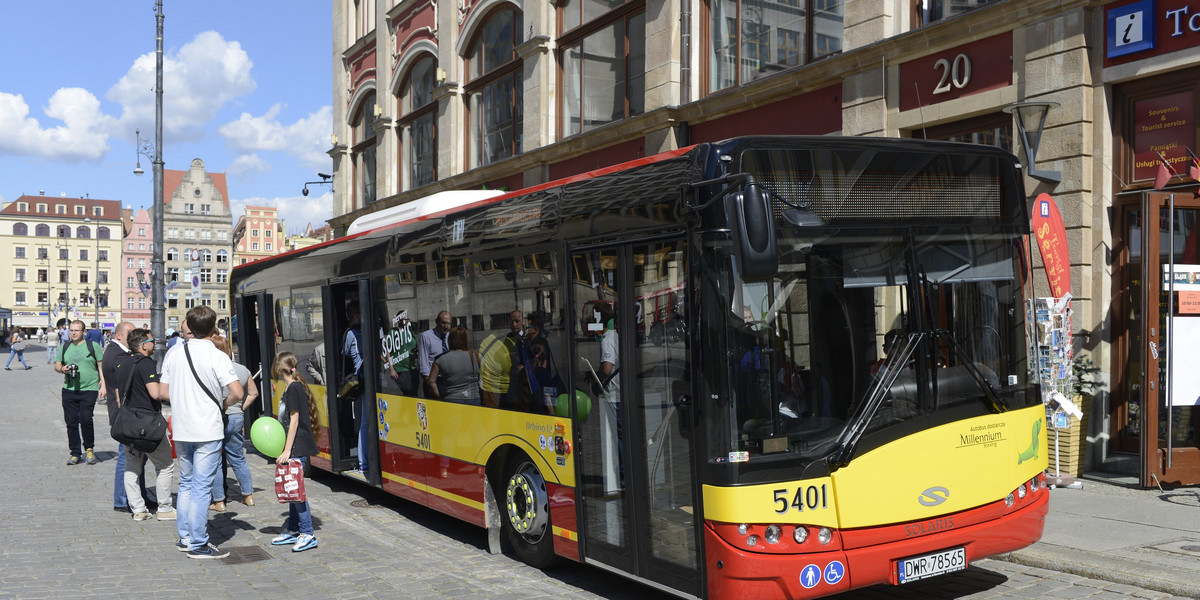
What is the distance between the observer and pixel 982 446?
6.12 metres

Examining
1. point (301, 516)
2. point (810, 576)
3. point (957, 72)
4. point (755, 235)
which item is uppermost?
point (957, 72)

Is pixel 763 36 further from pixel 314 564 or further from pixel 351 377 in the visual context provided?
pixel 314 564

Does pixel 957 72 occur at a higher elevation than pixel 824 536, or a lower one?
higher

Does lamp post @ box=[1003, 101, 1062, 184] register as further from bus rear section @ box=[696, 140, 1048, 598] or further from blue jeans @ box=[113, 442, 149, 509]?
blue jeans @ box=[113, 442, 149, 509]

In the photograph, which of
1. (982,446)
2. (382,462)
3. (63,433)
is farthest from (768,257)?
(63,433)

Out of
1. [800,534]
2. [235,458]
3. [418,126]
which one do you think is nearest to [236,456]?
[235,458]

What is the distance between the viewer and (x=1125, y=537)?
804cm

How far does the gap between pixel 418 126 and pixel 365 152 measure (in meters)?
4.65

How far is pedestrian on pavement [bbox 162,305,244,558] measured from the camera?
8.19 m

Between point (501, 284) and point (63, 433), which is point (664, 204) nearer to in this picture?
point (501, 284)

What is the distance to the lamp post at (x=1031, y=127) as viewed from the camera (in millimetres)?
11219

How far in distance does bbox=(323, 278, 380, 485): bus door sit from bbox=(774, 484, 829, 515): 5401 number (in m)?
5.80

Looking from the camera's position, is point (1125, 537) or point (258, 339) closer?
point (1125, 537)

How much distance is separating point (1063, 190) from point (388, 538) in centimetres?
764
